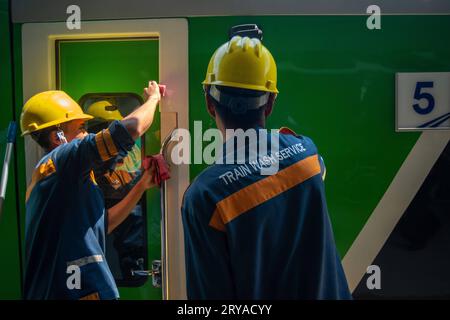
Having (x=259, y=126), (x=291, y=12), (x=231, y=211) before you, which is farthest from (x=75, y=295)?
(x=291, y=12)

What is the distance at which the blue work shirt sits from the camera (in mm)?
1895

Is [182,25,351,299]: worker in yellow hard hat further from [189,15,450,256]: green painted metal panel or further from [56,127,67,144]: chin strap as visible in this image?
[56,127,67,144]: chin strap

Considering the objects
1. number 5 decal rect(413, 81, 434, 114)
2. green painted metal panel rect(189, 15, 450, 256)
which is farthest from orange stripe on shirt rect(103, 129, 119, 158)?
number 5 decal rect(413, 81, 434, 114)

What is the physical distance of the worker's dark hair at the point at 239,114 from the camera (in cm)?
157

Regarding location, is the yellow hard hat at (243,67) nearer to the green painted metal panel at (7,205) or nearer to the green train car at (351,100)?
the green train car at (351,100)

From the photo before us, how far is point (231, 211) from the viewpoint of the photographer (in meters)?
1.49

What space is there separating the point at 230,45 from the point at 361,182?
33.8 inches

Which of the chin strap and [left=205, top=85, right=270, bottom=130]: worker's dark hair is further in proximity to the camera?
the chin strap

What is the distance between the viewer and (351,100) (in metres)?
2.04

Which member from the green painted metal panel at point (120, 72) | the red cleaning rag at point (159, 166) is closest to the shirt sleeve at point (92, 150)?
the red cleaning rag at point (159, 166)

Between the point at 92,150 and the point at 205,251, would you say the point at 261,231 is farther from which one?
the point at 92,150

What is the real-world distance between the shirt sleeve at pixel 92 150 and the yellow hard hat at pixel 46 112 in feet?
0.49

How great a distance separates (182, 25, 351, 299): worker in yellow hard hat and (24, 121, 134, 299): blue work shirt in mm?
547
